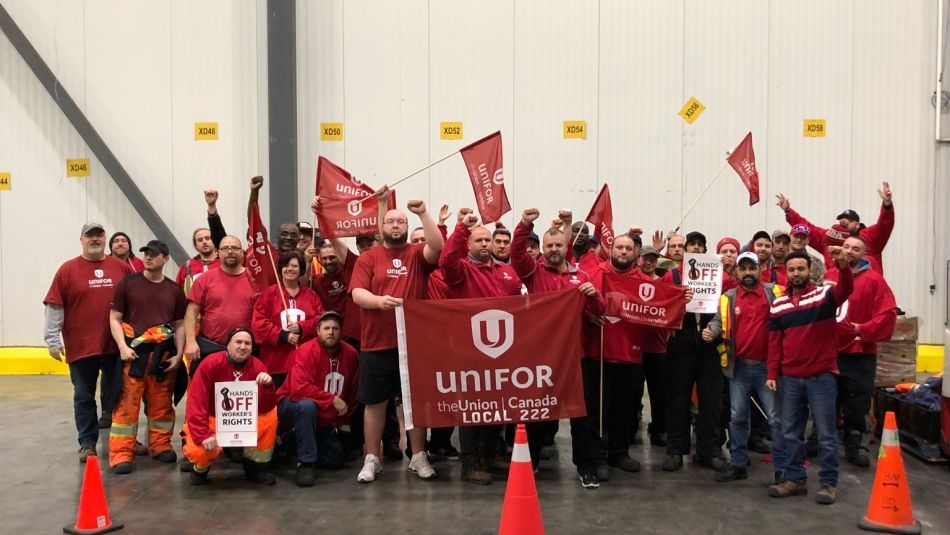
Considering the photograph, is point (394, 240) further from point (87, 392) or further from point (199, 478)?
point (87, 392)

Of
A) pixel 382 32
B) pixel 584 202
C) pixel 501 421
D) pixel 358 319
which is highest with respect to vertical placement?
pixel 382 32

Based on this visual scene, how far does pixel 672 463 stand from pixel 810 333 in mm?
1705

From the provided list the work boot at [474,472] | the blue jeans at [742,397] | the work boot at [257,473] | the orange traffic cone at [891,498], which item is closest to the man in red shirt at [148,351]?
the work boot at [257,473]

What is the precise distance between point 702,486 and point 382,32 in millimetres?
8542

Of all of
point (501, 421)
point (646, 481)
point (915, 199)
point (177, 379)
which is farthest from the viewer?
point (915, 199)

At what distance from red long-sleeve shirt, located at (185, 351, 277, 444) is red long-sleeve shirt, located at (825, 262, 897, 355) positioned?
475cm

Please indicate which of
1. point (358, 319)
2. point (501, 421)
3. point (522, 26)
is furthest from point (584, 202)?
point (501, 421)

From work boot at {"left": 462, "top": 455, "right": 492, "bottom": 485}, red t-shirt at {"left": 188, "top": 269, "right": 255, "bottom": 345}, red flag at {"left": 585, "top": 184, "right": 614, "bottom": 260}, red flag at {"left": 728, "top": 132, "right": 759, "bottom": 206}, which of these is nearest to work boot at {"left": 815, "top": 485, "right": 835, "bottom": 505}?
work boot at {"left": 462, "top": 455, "right": 492, "bottom": 485}

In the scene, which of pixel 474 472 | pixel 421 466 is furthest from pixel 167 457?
pixel 474 472

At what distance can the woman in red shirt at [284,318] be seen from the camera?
290 inches

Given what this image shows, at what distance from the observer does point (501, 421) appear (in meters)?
6.37

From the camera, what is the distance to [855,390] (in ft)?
24.4

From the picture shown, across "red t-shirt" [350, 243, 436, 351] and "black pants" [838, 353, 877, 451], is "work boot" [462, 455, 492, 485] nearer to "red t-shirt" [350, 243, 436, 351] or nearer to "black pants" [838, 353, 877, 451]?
"red t-shirt" [350, 243, 436, 351]

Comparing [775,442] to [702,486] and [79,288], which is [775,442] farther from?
[79,288]
